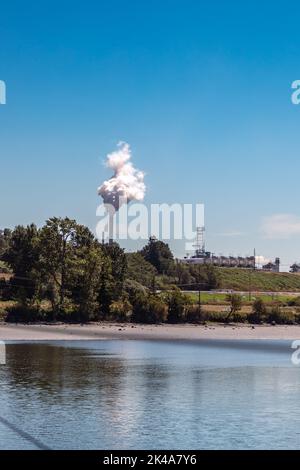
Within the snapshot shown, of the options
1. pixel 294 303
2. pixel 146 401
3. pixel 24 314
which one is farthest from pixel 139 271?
pixel 146 401

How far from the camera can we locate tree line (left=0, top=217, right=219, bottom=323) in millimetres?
110562

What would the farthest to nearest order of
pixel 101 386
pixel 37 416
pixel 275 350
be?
pixel 275 350
pixel 101 386
pixel 37 416

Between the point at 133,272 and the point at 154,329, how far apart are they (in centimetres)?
6142

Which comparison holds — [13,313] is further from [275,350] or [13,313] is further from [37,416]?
[37,416]

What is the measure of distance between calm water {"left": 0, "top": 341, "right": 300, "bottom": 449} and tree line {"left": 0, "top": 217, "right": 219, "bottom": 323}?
36.4 m

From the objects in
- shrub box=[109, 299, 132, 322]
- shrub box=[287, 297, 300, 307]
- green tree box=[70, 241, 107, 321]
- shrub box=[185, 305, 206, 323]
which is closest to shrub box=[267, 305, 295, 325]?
shrub box=[185, 305, 206, 323]

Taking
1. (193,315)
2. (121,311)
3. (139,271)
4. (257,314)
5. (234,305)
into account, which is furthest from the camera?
(139,271)

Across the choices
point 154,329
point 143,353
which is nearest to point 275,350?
point 143,353

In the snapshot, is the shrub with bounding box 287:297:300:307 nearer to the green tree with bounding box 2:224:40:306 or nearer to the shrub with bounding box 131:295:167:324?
the shrub with bounding box 131:295:167:324

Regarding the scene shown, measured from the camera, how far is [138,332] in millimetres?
102750

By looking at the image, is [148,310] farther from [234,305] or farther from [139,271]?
[139,271]

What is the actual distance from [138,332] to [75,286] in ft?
46.6

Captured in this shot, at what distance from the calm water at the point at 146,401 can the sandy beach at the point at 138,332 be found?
19787 mm

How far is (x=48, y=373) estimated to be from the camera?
55.0 m
